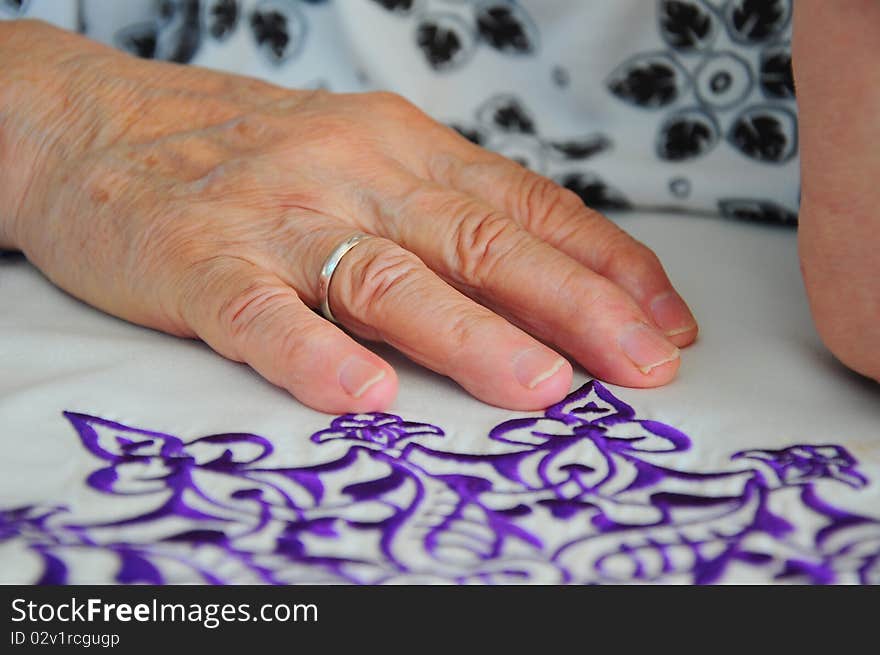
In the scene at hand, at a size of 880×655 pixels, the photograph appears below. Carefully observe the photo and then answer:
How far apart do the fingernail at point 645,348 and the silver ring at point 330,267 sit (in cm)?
17

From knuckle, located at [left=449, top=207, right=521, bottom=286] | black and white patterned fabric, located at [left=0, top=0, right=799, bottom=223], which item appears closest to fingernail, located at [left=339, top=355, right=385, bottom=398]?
knuckle, located at [left=449, top=207, right=521, bottom=286]

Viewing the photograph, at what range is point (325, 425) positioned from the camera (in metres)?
0.58

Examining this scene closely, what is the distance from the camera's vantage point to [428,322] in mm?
618

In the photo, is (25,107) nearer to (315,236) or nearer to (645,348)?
(315,236)

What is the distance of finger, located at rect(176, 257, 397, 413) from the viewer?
1.93 ft

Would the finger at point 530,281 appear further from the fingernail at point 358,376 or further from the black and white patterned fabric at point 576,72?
the black and white patterned fabric at point 576,72

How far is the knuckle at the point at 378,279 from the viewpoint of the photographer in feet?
2.10

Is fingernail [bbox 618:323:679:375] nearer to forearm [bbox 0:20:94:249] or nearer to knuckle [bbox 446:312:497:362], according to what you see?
knuckle [bbox 446:312:497:362]

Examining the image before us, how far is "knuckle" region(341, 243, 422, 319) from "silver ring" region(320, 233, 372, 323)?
1cm

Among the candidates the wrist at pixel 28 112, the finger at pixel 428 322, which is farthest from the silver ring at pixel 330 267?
the wrist at pixel 28 112
